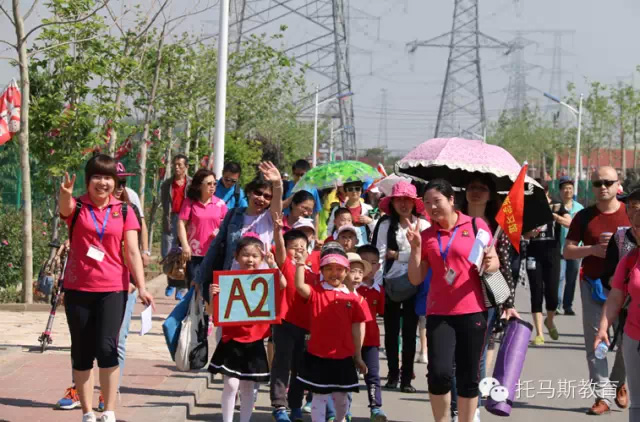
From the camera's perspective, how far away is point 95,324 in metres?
7.39

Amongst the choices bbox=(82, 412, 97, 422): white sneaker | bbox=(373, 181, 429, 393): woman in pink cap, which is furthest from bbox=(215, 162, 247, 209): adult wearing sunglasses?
bbox=(82, 412, 97, 422): white sneaker

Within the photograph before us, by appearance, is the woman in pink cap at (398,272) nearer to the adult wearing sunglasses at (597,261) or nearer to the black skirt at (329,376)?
the adult wearing sunglasses at (597,261)

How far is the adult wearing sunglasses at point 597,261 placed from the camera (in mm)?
9359

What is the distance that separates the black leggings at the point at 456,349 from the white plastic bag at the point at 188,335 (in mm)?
1930

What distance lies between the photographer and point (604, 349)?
273 inches

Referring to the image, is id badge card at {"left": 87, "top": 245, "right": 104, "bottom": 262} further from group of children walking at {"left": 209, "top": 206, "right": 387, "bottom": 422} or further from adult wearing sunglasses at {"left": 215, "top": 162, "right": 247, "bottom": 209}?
adult wearing sunglasses at {"left": 215, "top": 162, "right": 247, "bottom": 209}

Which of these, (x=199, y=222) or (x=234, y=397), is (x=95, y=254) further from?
(x=199, y=222)

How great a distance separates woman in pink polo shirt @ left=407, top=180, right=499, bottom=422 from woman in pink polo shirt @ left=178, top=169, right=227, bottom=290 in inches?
147

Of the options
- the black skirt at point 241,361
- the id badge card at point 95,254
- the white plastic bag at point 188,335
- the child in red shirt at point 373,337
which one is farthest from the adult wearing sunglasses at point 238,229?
the id badge card at point 95,254

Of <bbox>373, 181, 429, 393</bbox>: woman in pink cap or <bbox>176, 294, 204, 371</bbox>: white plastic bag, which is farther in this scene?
<bbox>373, 181, 429, 393</bbox>: woman in pink cap

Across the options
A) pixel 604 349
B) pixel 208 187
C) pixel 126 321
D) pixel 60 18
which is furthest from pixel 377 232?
pixel 60 18

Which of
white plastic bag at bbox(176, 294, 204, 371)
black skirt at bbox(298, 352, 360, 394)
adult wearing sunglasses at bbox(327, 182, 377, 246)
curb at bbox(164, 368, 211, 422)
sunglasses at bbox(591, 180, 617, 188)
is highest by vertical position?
sunglasses at bbox(591, 180, 617, 188)

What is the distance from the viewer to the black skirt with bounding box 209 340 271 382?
7949mm

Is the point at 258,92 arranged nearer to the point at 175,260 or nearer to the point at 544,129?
the point at 175,260
